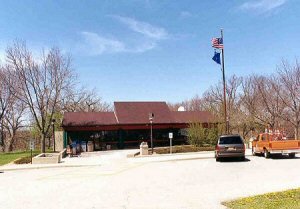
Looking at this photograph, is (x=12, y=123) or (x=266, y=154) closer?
(x=266, y=154)

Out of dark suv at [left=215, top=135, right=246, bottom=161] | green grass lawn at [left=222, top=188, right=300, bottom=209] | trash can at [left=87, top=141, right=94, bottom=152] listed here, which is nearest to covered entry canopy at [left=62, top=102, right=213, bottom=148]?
trash can at [left=87, top=141, right=94, bottom=152]

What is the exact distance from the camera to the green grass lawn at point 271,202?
929 cm

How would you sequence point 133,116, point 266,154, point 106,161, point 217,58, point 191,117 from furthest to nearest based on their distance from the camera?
point 191,117
point 133,116
point 217,58
point 106,161
point 266,154

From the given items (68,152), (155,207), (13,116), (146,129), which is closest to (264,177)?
(155,207)

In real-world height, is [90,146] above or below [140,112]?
below

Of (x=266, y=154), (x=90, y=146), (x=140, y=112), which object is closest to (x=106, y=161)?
(x=266, y=154)

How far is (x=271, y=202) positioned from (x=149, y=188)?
16.6 feet

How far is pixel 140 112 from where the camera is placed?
145 ft

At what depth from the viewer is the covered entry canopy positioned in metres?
40.9

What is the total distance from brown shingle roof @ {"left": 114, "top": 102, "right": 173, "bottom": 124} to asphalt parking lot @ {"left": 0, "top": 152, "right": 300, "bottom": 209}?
78.1 ft

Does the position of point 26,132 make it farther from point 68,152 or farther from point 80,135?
point 68,152

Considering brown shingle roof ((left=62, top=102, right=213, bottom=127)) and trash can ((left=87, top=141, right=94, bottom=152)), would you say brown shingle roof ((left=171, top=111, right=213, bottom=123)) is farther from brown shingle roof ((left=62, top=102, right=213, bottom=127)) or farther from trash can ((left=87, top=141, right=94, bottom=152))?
trash can ((left=87, top=141, right=94, bottom=152))

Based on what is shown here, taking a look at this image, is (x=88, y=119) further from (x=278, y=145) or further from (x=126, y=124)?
(x=278, y=145)

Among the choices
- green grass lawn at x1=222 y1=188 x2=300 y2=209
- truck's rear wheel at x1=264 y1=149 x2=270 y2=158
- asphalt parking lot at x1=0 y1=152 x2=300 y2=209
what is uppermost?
truck's rear wheel at x1=264 y1=149 x2=270 y2=158
